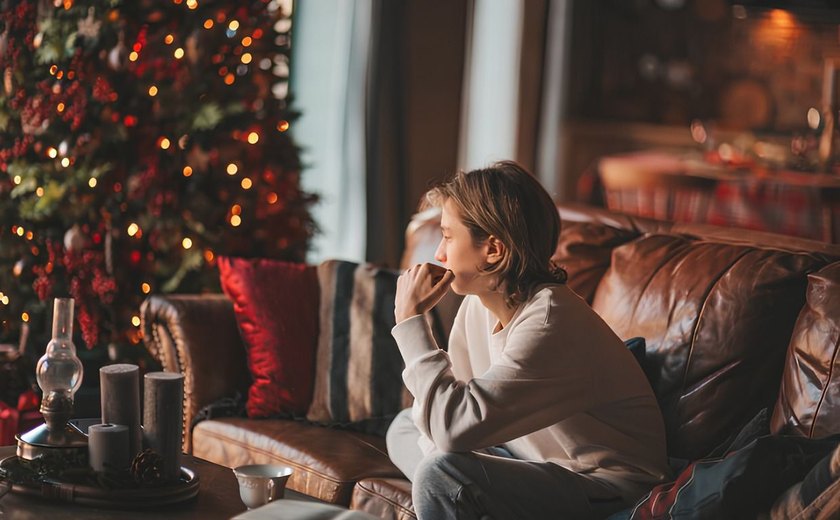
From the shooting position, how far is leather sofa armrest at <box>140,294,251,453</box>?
2762mm

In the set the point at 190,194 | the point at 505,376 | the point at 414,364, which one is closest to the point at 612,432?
the point at 505,376

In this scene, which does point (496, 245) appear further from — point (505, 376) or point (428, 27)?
point (428, 27)

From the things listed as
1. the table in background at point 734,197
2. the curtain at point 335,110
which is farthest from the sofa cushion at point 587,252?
the table in background at point 734,197

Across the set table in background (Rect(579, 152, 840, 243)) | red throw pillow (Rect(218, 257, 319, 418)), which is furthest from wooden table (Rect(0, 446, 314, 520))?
table in background (Rect(579, 152, 840, 243))

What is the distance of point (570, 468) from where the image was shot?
199 cm

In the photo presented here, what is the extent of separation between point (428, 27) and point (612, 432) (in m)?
3.46

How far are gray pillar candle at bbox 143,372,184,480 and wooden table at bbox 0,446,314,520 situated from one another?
2.9 inches

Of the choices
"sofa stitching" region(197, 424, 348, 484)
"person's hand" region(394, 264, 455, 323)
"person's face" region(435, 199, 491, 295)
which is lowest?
"sofa stitching" region(197, 424, 348, 484)

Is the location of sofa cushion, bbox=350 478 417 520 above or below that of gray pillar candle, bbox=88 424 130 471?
below

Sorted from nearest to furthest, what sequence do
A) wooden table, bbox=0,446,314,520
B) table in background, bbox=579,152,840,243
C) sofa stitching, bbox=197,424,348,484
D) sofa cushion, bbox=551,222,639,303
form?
wooden table, bbox=0,446,314,520 → sofa stitching, bbox=197,424,348,484 → sofa cushion, bbox=551,222,639,303 → table in background, bbox=579,152,840,243

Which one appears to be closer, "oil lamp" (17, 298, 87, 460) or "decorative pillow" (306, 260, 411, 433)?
"oil lamp" (17, 298, 87, 460)

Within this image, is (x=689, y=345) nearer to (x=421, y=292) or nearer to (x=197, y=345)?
(x=421, y=292)

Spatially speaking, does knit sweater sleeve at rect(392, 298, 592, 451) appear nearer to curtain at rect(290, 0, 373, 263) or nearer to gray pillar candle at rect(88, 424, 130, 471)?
gray pillar candle at rect(88, 424, 130, 471)

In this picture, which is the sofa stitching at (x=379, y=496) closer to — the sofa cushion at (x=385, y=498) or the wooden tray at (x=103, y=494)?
the sofa cushion at (x=385, y=498)
